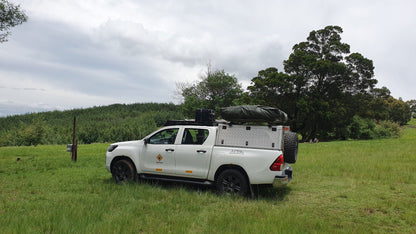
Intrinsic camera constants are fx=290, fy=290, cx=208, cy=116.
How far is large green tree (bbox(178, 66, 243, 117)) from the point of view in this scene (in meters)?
47.1

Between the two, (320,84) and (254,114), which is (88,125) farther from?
(254,114)

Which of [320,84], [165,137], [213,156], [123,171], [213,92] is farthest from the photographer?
[213,92]

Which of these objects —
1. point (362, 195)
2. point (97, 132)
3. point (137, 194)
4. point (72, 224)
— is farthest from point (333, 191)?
point (97, 132)

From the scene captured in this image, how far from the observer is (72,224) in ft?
15.9

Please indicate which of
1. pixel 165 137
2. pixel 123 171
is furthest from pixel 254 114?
pixel 123 171

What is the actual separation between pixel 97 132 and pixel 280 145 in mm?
63413

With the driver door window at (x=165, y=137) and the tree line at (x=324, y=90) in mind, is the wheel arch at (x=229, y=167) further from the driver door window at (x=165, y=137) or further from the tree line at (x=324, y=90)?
the tree line at (x=324, y=90)

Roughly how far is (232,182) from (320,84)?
99.5 ft

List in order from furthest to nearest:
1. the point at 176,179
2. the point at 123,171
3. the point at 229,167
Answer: the point at 123,171, the point at 176,179, the point at 229,167

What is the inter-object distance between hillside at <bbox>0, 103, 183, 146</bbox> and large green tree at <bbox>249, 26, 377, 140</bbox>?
26.7 metres

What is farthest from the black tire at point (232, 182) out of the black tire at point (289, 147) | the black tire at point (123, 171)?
the black tire at point (123, 171)

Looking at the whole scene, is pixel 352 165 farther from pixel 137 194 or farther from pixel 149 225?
pixel 149 225

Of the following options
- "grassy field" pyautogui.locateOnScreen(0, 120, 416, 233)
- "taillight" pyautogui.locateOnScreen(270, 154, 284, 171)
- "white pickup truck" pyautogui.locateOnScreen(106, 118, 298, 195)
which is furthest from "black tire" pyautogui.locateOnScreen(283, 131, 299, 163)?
"grassy field" pyautogui.locateOnScreen(0, 120, 416, 233)

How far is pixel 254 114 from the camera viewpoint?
7219 mm
